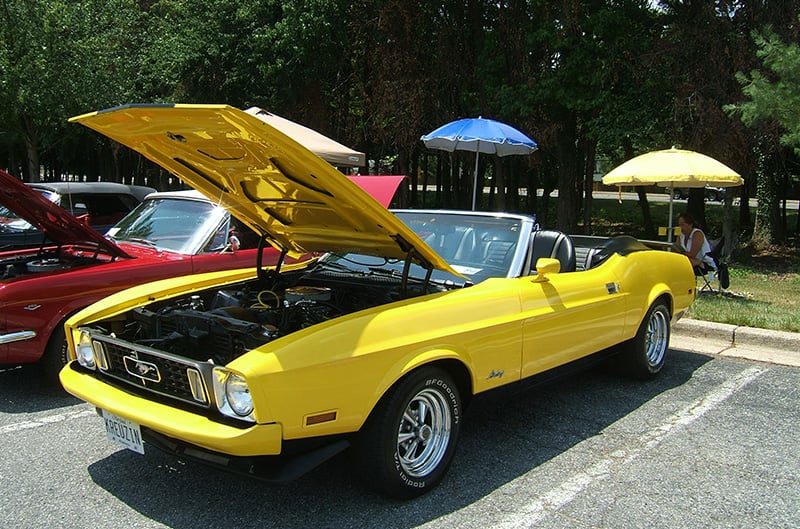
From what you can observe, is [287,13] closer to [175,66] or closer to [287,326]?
[175,66]

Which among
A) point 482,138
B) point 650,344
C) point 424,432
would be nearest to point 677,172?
point 482,138

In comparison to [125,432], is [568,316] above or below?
above

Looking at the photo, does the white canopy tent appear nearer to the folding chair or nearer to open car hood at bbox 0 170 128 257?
open car hood at bbox 0 170 128 257

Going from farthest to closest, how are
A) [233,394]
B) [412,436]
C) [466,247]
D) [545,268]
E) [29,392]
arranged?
[29,392] < [466,247] < [545,268] < [412,436] < [233,394]

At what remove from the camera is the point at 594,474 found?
3.73 metres

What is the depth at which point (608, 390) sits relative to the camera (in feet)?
17.3

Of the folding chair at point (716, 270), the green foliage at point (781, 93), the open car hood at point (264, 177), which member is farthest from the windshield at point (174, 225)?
the green foliage at point (781, 93)

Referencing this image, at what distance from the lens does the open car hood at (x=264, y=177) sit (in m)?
3.02

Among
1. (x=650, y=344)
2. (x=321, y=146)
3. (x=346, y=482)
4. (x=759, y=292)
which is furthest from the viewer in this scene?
(x=321, y=146)

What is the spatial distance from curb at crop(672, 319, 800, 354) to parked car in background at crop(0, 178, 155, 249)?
7.75 metres

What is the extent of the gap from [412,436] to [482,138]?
733 cm

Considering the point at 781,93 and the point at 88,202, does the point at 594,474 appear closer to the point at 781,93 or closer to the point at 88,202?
the point at 781,93

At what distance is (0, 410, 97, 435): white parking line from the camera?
4.37 m

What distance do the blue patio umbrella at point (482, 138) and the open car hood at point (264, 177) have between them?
20.5ft
